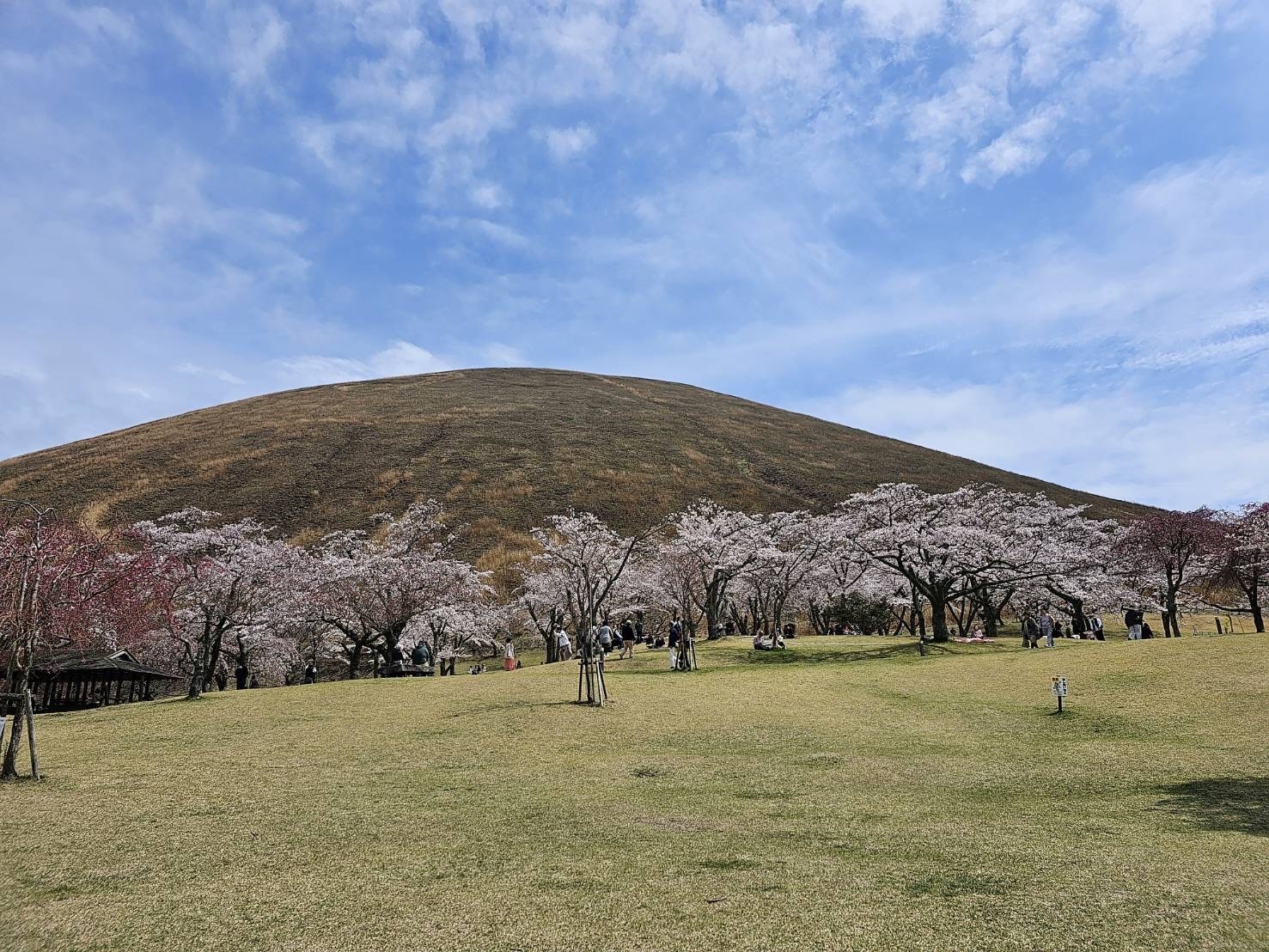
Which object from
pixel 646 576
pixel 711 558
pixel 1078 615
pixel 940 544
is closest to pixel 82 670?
pixel 711 558

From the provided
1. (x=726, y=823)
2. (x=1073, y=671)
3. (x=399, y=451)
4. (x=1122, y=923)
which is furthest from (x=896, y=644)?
(x=399, y=451)

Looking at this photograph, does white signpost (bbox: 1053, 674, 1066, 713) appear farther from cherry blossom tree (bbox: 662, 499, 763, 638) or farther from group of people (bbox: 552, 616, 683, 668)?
cherry blossom tree (bbox: 662, 499, 763, 638)

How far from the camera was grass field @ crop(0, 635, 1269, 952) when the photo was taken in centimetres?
662

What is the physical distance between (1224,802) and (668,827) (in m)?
7.81

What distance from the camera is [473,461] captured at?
311ft

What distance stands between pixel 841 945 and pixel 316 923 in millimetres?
4737

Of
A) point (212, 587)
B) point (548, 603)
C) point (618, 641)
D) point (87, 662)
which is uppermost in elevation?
point (212, 587)

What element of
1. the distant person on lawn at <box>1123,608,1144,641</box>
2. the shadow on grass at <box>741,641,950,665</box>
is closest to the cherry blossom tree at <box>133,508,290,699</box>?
the shadow on grass at <box>741,641,950,665</box>

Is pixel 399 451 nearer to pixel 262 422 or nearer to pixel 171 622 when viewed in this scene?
pixel 262 422

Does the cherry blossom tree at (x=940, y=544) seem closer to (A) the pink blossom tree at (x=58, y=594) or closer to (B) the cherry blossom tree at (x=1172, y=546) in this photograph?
(B) the cherry blossom tree at (x=1172, y=546)

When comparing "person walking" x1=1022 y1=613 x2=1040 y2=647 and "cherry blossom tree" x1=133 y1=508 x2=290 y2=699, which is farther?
"person walking" x1=1022 y1=613 x2=1040 y2=647

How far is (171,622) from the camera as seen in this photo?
34.6 m

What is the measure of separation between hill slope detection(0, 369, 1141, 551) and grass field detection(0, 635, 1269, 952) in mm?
59451

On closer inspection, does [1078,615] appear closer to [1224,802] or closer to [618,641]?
[618,641]
